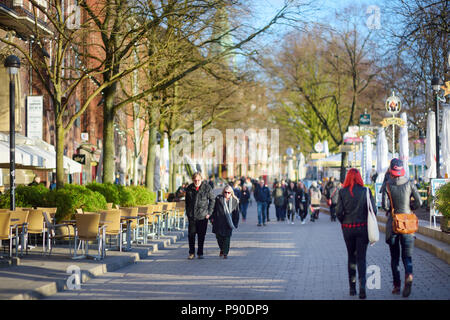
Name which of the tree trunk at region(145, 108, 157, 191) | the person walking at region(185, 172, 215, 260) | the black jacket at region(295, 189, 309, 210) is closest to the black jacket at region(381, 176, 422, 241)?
the person walking at region(185, 172, 215, 260)

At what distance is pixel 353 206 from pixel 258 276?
2.99 metres

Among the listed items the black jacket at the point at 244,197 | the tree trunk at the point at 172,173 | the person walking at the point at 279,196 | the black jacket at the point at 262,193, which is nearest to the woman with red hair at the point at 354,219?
the black jacket at the point at 262,193

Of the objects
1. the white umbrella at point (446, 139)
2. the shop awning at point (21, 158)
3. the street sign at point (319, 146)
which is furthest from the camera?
the street sign at point (319, 146)

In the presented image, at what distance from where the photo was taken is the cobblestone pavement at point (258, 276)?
35.0ft

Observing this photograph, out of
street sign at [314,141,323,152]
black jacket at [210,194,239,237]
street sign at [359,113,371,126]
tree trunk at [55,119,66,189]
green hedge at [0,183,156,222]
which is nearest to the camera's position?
black jacket at [210,194,239,237]

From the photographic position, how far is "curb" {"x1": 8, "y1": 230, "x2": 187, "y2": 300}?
10.3 m


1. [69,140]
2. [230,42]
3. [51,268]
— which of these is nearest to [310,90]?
[69,140]

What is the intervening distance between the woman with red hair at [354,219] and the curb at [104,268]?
4.29 m

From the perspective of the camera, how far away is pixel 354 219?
10.5m

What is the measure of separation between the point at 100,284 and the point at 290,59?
138ft

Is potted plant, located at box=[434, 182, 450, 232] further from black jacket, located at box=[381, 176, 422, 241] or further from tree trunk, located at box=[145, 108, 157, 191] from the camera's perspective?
tree trunk, located at box=[145, 108, 157, 191]

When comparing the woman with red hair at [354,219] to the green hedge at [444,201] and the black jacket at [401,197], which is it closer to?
the black jacket at [401,197]

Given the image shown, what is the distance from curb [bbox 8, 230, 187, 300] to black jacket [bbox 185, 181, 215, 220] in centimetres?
154
